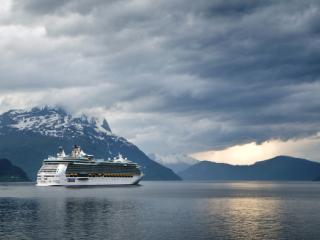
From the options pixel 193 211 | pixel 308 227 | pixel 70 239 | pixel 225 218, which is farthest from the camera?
pixel 193 211

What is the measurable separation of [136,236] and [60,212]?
44381 millimetres

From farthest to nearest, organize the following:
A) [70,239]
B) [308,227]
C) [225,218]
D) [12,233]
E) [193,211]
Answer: [193,211] < [225,218] < [308,227] < [12,233] < [70,239]

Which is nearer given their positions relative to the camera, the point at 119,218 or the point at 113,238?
the point at 113,238

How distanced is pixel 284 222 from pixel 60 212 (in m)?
55.3

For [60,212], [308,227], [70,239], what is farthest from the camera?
[60,212]

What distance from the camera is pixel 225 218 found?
118562 mm

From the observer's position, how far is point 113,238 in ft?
283

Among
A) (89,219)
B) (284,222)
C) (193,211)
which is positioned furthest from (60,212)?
(284,222)

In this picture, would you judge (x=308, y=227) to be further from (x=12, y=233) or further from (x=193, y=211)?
(x=12, y=233)

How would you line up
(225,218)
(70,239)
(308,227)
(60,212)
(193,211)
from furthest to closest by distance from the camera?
(193,211) → (60,212) → (225,218) → (308,227) → (70,239)

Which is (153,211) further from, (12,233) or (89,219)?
(12,233)

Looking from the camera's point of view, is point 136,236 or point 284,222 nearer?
point 136,236

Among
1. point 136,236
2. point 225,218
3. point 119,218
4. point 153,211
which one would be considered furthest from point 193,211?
point 136,236

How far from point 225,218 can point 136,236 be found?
36.1m
